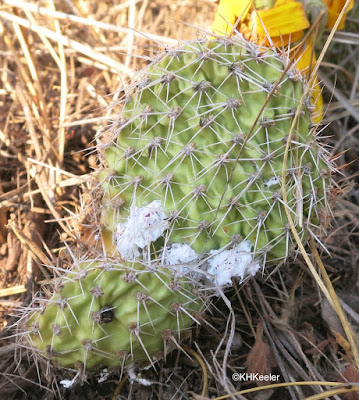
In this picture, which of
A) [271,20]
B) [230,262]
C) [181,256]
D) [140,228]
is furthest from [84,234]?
[271,20]

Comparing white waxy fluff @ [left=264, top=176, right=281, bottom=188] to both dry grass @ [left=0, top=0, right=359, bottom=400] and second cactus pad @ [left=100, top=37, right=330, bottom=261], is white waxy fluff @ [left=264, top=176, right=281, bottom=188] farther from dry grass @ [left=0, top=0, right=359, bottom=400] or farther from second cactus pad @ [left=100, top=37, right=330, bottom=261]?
dry grass @ [left=0, top=0, right=359, bottom=400]

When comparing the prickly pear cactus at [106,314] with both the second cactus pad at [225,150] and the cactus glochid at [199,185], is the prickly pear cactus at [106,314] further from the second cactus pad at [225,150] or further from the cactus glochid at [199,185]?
the second cactus pad at [225,150]

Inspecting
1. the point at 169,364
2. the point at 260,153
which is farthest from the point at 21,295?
the point at 260,153

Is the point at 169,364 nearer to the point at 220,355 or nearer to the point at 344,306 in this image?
the point at 220,355

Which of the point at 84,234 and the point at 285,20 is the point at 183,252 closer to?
the point at 84,234

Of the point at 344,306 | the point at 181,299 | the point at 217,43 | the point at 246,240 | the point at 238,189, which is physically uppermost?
the point at 217,43

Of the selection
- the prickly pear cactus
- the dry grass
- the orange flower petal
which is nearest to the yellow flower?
the orange flower petal

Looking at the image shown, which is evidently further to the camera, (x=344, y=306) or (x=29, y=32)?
(x=29, y=32)

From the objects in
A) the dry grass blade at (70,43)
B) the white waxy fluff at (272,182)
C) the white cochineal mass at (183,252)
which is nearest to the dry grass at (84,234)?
the dry grass blade at (70,43)
